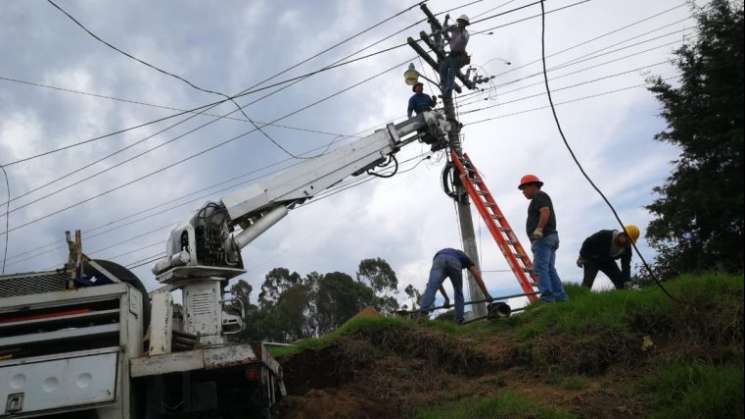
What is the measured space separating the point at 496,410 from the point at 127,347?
335cm

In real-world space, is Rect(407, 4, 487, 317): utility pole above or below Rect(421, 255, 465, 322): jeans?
above

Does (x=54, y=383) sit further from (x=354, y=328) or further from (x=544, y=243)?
(x=544, y=243)

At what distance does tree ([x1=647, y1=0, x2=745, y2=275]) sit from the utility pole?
9572mm

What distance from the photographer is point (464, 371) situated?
7.44 m

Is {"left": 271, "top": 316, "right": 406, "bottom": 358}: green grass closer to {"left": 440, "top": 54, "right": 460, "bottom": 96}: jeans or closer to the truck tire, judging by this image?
the truck tire

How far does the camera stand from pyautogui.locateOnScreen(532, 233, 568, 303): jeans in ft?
26.6

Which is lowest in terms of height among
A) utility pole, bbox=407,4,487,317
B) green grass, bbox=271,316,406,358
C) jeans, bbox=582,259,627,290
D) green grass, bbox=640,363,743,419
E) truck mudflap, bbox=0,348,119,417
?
green grass, bbox=640,363,743,419

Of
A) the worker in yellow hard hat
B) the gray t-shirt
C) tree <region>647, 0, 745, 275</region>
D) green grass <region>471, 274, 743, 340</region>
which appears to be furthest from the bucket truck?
the gray t-shirt

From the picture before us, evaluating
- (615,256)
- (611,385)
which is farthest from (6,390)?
(615,256)

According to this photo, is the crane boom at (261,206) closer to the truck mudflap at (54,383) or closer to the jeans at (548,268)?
the truck mudflap at (54,383)

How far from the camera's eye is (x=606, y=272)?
9133mm

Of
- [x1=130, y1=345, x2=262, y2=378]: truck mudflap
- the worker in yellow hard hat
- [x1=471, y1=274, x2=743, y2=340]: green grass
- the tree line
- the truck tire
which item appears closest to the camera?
[x1=471, y1=274, x2=743, y2=340]: green grass

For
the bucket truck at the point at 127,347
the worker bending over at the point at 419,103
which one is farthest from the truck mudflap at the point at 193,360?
the worker bending over at the point at 419,103

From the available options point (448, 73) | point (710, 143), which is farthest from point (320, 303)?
point (710, 143)
